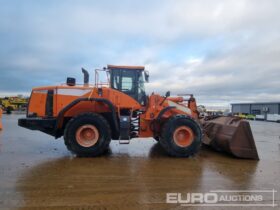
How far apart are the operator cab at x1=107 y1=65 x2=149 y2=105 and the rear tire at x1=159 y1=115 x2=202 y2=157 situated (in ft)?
4.48

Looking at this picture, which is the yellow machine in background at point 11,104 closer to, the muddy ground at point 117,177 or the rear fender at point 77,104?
the muddy ground at point 117,177

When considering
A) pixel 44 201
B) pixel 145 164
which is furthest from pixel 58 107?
pixel 44 201

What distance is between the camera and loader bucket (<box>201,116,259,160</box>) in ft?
27.2

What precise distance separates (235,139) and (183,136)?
151 centimetres

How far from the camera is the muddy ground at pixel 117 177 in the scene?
4504 mm

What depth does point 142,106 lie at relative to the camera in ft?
30.2

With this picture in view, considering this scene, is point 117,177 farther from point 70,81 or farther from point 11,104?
point 11,104

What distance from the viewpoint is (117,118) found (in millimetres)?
Answer: 8719

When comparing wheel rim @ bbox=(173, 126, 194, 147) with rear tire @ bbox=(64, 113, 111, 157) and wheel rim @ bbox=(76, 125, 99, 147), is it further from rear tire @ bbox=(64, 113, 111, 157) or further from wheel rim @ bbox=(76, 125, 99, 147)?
wheel rim @ bbox=(76, 125, 99, 147)

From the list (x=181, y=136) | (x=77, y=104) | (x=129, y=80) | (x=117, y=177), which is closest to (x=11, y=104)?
(x=77, y=104)

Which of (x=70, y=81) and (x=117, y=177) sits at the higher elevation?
(x=70, y=81)

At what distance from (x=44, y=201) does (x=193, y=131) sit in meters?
5.21

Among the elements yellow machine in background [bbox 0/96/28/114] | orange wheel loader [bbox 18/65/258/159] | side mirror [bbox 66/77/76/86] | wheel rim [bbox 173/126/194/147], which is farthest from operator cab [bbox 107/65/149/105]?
yellow machine in background [bbox 0/96/28/114]

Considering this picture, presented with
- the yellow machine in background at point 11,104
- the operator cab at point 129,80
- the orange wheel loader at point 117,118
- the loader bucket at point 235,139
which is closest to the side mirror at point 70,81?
the orange wheel loader at point 117,118
